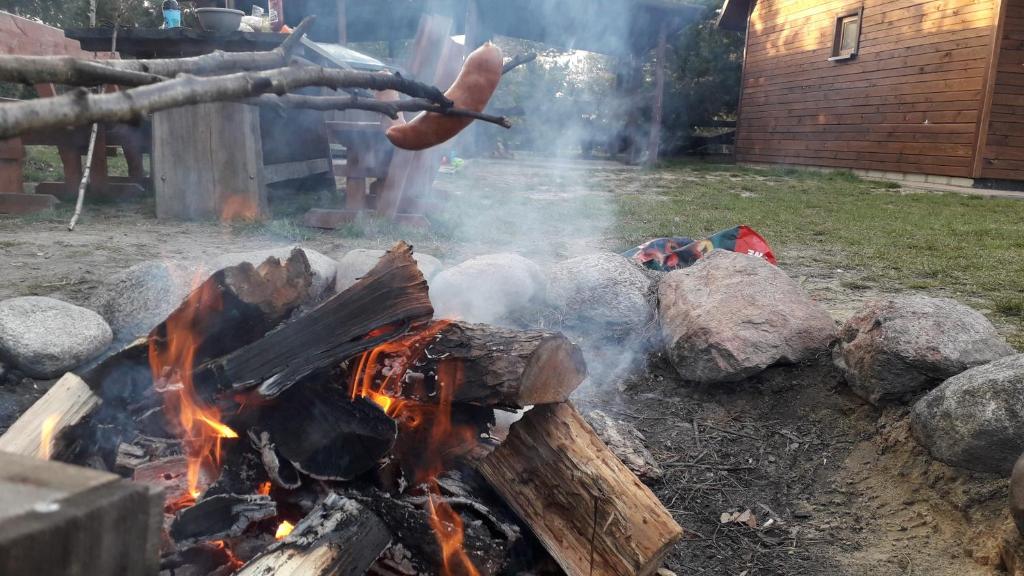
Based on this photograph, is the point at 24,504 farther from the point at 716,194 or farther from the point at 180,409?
the point at 716,194

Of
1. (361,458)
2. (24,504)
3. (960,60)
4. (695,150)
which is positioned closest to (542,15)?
(960,60)

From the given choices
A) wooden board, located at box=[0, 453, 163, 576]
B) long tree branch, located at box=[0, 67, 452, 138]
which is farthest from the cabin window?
wooden board, located at box=[0, 453, 163, 576]

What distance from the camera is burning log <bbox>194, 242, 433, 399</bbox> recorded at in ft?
6.96

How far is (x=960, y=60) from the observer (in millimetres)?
12828

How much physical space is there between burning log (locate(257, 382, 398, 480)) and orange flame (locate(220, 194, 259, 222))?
204 inches

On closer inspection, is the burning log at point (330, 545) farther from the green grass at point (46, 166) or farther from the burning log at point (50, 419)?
the green grass at point (46, 166)

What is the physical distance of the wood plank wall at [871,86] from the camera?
12797mm

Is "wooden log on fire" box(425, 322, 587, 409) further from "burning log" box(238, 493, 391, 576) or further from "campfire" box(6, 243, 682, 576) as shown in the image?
"burning log" box(238, 493, 391, 576)

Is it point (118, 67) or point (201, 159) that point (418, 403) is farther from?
point (201, 159)

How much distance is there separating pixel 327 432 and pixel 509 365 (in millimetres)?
564

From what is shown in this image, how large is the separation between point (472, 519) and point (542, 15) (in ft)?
31.8

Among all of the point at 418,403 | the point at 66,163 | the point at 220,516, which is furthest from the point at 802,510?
the point at 66,163

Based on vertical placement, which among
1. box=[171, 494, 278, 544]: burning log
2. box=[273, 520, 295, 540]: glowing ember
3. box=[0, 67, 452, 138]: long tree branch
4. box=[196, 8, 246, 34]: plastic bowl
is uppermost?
box=[196, 8, 246, 34]: plastic bowl

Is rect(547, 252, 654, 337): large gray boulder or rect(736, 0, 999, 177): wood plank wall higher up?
rect(736, 0, 999, 177): wood plank wall
